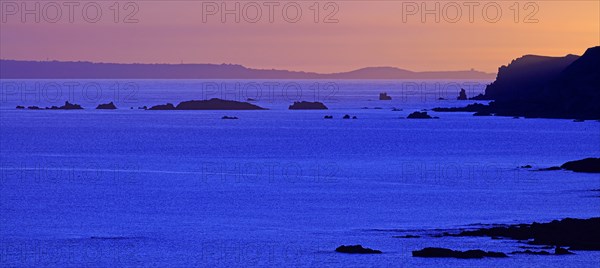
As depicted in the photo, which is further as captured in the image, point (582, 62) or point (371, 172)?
point (582, 62)

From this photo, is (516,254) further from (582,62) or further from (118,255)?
(582,62)

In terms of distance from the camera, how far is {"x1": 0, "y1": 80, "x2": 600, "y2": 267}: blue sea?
127 ft

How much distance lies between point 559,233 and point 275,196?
2300 cm

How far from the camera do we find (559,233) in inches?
1510

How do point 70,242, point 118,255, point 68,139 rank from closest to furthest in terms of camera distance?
point 118,255, point 70,242, point 68,139

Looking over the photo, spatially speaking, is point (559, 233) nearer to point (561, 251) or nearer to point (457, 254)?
point (561, 251)

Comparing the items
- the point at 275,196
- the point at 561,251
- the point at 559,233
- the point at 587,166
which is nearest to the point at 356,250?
the point at 561,251

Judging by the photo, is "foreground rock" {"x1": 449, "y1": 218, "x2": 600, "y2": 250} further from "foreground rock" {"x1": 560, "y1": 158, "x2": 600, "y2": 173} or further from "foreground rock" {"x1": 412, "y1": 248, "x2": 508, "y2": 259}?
"foreground rock" {"x1": 560, "y1": 158, "x2": 600, "y2": 173}

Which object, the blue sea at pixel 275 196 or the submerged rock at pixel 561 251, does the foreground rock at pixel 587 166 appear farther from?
the submerged rock at pixel 561 251

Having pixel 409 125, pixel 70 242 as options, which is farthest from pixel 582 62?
pixel 70 242

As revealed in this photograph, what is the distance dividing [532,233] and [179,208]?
19.6 m

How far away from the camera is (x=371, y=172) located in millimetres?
75750

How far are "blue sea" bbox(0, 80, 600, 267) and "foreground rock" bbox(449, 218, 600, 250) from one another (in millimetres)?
1002

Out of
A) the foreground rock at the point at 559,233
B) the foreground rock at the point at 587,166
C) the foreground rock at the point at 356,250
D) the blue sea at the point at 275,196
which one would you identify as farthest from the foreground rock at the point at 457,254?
the foreground rock at the point at 587,166
